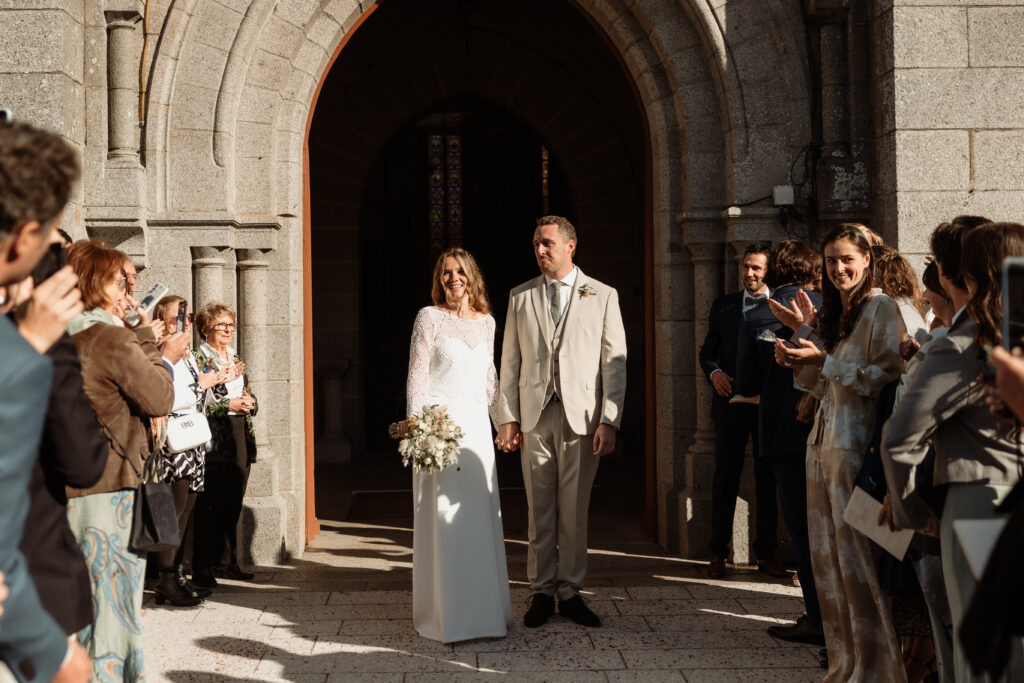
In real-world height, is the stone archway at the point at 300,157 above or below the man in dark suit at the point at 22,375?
above

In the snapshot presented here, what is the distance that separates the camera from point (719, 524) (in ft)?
18.9

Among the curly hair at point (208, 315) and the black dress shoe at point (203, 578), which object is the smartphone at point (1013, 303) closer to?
the curly hair at point (208, 315)

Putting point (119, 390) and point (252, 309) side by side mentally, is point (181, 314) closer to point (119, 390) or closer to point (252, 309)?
point (252, 309)

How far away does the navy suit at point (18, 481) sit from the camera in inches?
69.8

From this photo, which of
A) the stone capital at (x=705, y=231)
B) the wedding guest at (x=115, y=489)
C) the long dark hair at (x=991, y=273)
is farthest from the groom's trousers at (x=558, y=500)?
the long dark hair at (x=991, y=273)

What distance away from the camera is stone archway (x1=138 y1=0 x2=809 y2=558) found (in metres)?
5.93

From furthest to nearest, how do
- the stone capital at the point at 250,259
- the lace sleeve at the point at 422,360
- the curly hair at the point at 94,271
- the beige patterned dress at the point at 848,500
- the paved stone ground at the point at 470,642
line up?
the stone capital at the point at 250,259 < the lace sleeve at the point at 422,360 < the paved stone ground at the point at 470,642 < the beige patterned dress at the point at 848,500 < the curly hair at the point at 94,271

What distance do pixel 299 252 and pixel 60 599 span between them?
4.27m

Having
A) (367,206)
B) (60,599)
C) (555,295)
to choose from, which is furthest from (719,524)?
(367,206)

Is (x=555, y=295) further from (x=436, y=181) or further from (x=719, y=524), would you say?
(x=436, y=181)

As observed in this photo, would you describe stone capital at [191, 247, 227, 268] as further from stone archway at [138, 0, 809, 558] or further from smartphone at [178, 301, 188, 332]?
smartphone at [178, 301, 188, 332]

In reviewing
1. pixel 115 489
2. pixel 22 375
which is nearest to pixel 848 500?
pixel 115 489

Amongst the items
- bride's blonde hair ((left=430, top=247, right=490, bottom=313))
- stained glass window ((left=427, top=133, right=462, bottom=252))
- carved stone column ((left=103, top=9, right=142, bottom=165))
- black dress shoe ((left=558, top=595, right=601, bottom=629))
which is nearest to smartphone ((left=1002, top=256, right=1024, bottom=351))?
bride's blonde hair ((left=430, top=247, right=490, bottom=313))

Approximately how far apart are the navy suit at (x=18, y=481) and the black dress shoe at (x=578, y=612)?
10.5ft
